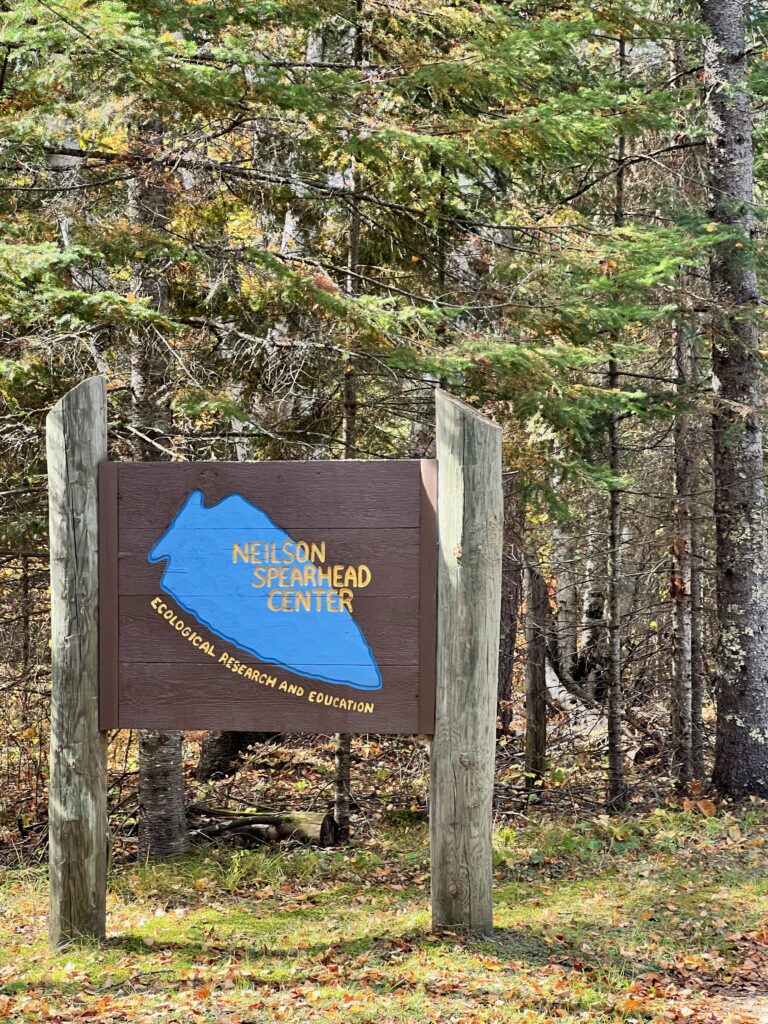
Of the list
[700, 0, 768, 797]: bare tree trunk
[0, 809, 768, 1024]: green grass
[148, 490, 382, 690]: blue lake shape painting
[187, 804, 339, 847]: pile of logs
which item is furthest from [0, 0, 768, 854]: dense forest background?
[148, 490, 382, 690]: blue lake shape painting

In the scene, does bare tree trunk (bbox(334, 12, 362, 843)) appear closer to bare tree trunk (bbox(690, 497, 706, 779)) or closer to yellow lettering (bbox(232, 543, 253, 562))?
yellow lettering (bbox(232, 543, 253, 562))

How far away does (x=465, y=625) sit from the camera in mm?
5082

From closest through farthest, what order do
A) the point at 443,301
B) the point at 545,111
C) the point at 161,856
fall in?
the point at 545,111, the point at 161,856, the point at 443,301

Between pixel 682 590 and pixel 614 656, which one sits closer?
pixel 614 656

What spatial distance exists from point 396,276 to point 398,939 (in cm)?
581

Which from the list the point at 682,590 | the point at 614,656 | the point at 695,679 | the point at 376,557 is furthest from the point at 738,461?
the point at 376,557

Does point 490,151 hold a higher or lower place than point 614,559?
higher

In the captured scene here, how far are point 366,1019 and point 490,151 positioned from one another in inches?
217

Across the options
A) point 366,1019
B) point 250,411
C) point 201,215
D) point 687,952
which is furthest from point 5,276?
point 687,952

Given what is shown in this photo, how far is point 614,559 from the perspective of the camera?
9.82 meters

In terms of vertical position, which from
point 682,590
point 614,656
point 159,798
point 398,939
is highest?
point 682,590

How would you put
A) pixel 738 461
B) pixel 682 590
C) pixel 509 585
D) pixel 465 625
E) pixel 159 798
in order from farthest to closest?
pixel 509 585 → pixel 682 590 → pixel 738 461 → pixel 159 798 → pixel 465 625

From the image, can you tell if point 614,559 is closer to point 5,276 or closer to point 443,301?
point 443,301

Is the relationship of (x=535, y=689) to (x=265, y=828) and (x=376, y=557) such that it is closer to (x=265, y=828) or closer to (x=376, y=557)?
(x=265, y=828)
